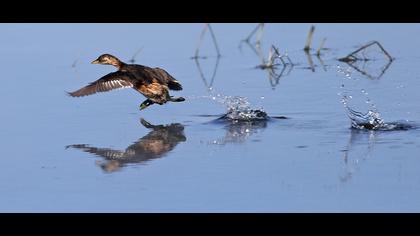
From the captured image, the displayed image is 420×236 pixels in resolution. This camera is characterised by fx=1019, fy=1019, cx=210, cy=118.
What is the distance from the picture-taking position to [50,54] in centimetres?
1293

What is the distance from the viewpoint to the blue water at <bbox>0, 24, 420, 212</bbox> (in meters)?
6.47

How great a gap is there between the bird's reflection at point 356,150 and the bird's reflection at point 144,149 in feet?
4.53

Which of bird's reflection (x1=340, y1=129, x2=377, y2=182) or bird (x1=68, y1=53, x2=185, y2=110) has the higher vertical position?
bird (x1=68, y1=53, x2=185, y2=110)

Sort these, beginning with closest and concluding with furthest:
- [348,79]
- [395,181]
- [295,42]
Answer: [395,181] < [348,79] < [295,42]

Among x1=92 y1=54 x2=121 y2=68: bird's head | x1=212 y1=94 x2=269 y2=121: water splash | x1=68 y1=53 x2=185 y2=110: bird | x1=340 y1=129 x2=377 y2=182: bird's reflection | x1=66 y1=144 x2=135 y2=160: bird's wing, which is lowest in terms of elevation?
x1=340 y1=129 x2=377 y2=182: bird's reflection

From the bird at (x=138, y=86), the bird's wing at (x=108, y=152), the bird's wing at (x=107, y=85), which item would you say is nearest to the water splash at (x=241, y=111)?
Answer: the bird at (x=138, y=86)

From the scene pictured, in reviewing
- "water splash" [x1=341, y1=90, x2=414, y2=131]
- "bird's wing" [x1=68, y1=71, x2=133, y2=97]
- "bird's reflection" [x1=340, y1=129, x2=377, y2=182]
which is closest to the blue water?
"bird's reflection" [x1=340, y1=129, x2=377, y2=182]

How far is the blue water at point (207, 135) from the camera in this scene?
647cm

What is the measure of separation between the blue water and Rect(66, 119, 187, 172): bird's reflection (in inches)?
0.7

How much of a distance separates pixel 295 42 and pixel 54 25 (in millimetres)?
3953

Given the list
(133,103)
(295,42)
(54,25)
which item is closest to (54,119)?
(133,103)

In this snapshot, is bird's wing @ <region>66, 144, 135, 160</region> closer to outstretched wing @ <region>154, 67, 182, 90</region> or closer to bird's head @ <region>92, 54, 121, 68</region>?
outstretched wing @ <region>154, 67, 182, 90</region>

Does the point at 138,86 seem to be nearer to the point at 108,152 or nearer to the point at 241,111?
the point at 241,111
